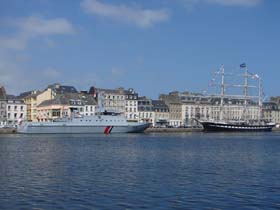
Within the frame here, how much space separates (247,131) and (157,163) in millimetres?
108351

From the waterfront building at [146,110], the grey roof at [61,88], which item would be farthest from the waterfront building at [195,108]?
the grey roof at [61,88]

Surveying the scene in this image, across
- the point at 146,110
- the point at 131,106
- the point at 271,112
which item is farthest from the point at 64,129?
the point at 271,112

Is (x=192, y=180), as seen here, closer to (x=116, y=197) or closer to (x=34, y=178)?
(x=116, y=197)

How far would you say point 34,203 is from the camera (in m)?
20.9

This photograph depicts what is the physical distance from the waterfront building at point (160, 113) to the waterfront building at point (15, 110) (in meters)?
38.3

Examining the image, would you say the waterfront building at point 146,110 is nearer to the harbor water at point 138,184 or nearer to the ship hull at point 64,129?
the ship hull at point 64,129

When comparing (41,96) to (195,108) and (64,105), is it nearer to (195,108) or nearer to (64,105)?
(64,105)

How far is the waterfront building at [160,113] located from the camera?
154375mm

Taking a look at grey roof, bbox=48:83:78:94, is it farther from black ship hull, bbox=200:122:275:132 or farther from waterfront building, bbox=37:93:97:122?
black ship hull, bbox=200:122:275:132

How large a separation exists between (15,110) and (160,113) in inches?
1703

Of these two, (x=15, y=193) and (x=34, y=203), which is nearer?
(x=34, y=203)

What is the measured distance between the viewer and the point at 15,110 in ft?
456

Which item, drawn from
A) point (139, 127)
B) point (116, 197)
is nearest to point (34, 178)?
point (116, 197)

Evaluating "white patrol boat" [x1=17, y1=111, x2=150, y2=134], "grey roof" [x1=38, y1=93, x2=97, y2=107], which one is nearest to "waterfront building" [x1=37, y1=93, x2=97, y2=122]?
"grey roof" [x1=38, y1=93, x2=97, y2=107]
